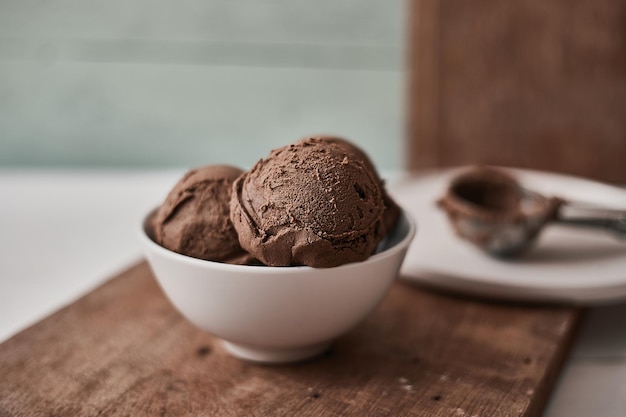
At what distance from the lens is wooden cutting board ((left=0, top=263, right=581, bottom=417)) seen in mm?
946

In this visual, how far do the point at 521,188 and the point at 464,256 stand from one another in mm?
200

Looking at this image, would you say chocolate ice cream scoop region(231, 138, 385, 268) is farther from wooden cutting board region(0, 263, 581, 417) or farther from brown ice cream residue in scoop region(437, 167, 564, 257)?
brown ice cream residue in scoop region(437, 167, 564, 257)

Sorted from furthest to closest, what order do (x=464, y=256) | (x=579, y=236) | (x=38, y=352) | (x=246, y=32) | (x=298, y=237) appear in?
(x=246, y=32) → (x=579, y=236) → (x=464, y=256) → (x=38, y=352) → (x=298, y=237)

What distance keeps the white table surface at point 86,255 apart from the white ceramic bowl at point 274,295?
6.4 inches

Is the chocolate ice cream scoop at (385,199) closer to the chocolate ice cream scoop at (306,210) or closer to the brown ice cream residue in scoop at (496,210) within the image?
the chocolate ice cream scoop at (306,210)

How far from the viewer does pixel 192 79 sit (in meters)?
2.73

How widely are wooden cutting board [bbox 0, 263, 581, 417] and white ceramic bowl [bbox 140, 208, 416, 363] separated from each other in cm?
7

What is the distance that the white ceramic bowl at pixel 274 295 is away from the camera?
940 mm

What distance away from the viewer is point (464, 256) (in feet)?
4.64

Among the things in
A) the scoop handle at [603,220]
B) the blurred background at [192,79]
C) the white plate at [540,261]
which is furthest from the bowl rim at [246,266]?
the blurred background at [192,79]

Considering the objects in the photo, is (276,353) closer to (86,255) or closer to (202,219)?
(202,219)

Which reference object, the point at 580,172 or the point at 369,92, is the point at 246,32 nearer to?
the point at 369,92

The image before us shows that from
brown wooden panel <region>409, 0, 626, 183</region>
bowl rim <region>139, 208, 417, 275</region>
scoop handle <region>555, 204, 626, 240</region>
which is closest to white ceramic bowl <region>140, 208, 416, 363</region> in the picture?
bowl rim <region>139, 208, 417, 275</region>

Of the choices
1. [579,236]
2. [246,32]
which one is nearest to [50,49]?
[246,32]
